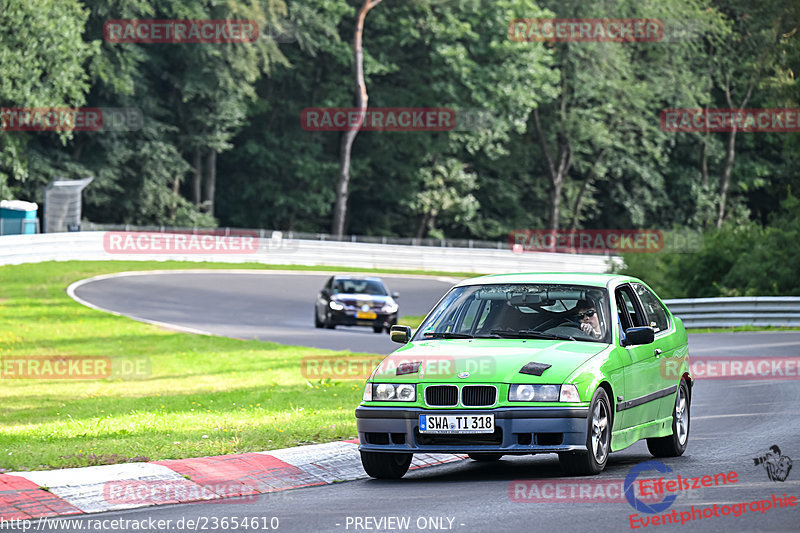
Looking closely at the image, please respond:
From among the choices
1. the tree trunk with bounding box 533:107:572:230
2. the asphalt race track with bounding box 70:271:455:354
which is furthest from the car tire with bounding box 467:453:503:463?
Answer: the tree trunk with bounding box 533:107:572:230

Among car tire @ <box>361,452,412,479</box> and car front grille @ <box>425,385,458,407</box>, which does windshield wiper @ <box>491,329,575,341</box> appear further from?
car tire @ <box>361,452,412,479</box>

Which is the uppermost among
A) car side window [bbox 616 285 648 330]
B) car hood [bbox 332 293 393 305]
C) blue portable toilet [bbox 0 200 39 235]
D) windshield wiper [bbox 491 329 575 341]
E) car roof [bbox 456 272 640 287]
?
car roof [bbox 456 272 640 287]

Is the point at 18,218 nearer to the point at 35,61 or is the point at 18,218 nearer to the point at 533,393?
the point at 35,61

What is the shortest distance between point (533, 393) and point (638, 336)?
1.31 m

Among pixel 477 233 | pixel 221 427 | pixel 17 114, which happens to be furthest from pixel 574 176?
pixel 221 427

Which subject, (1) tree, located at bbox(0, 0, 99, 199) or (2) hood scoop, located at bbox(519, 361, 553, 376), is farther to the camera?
(1) tree, located at bbox(0, 0, 99, 199)

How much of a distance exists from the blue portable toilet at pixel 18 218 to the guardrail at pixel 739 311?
2352 centimetres

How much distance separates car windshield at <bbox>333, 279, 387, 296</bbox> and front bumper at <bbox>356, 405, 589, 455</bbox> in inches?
896

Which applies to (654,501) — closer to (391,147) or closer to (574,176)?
(391,147)

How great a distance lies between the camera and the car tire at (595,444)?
940 centimetres

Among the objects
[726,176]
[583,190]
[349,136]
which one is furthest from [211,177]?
[726,176]

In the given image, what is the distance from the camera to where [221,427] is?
A: 1253 centimetres

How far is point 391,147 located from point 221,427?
56506 millimetres

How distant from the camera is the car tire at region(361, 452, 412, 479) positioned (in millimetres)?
9836
